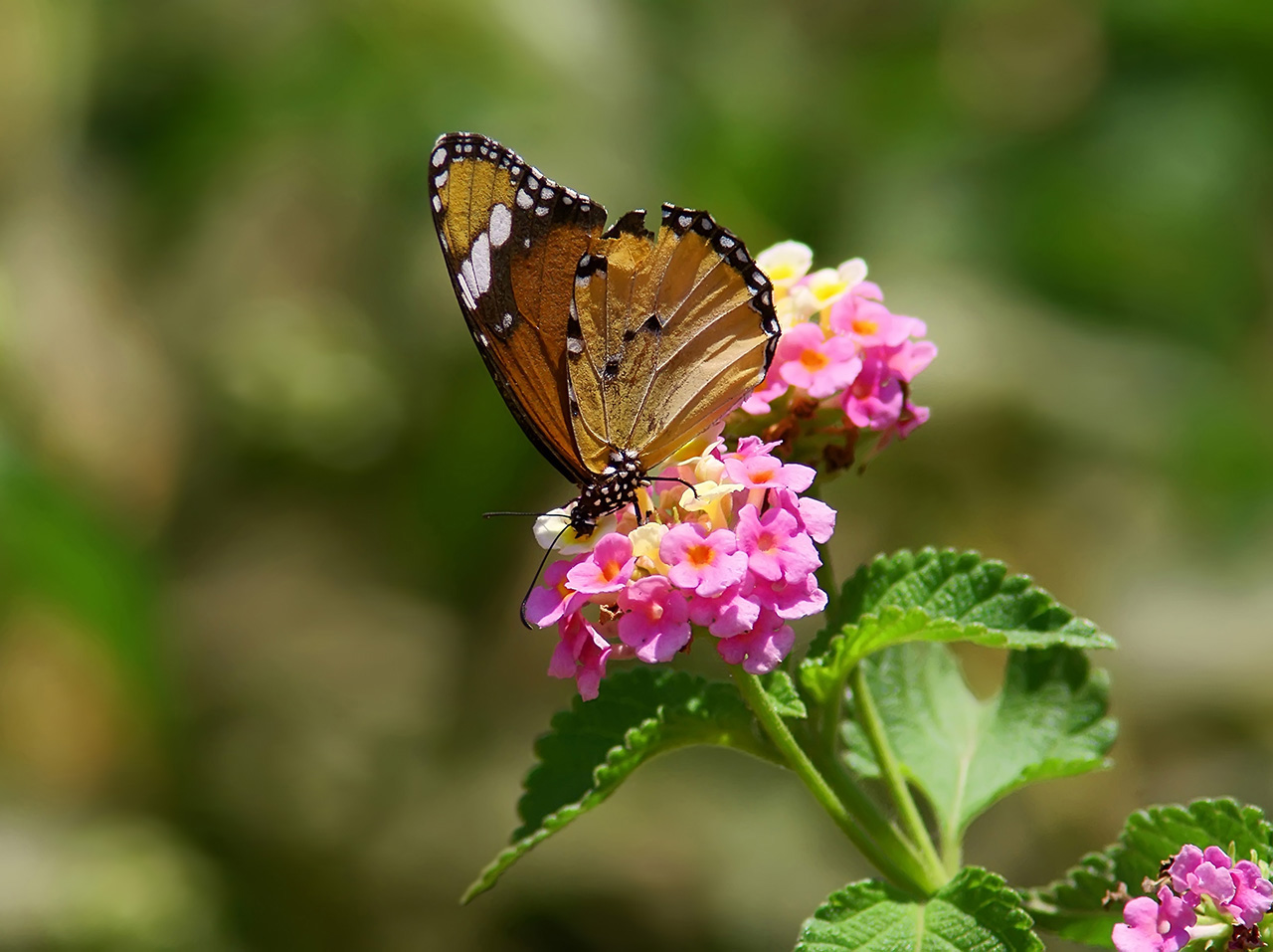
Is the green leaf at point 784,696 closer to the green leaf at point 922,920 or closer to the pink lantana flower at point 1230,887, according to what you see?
the green leaf at point 922,920

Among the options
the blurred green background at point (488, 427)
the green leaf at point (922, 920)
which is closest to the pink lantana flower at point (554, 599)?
the green leaf at point (922, 920)

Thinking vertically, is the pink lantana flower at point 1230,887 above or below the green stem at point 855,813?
below

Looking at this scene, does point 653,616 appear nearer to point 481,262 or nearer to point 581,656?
point 581,656

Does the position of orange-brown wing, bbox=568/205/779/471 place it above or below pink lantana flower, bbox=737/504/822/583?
above

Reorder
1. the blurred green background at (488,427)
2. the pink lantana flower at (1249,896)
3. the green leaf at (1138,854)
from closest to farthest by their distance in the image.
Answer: the pink lantana flower at (1249,896)
the green leaf at (1138,854)
the blurred green background at (488,427)

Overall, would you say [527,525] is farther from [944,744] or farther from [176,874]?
[944,744]

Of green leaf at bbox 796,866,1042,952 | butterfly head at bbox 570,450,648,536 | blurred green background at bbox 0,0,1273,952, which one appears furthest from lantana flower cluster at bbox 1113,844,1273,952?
blurred green background at bbox 0,0,1273,952

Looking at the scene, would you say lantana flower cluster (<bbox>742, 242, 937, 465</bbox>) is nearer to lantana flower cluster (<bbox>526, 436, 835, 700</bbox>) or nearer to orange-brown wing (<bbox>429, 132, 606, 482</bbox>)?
lantana flower cluster (<bbox>526, 436, 835, 700</bbox>)

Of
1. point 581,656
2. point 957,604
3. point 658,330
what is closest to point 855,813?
point 957,604
